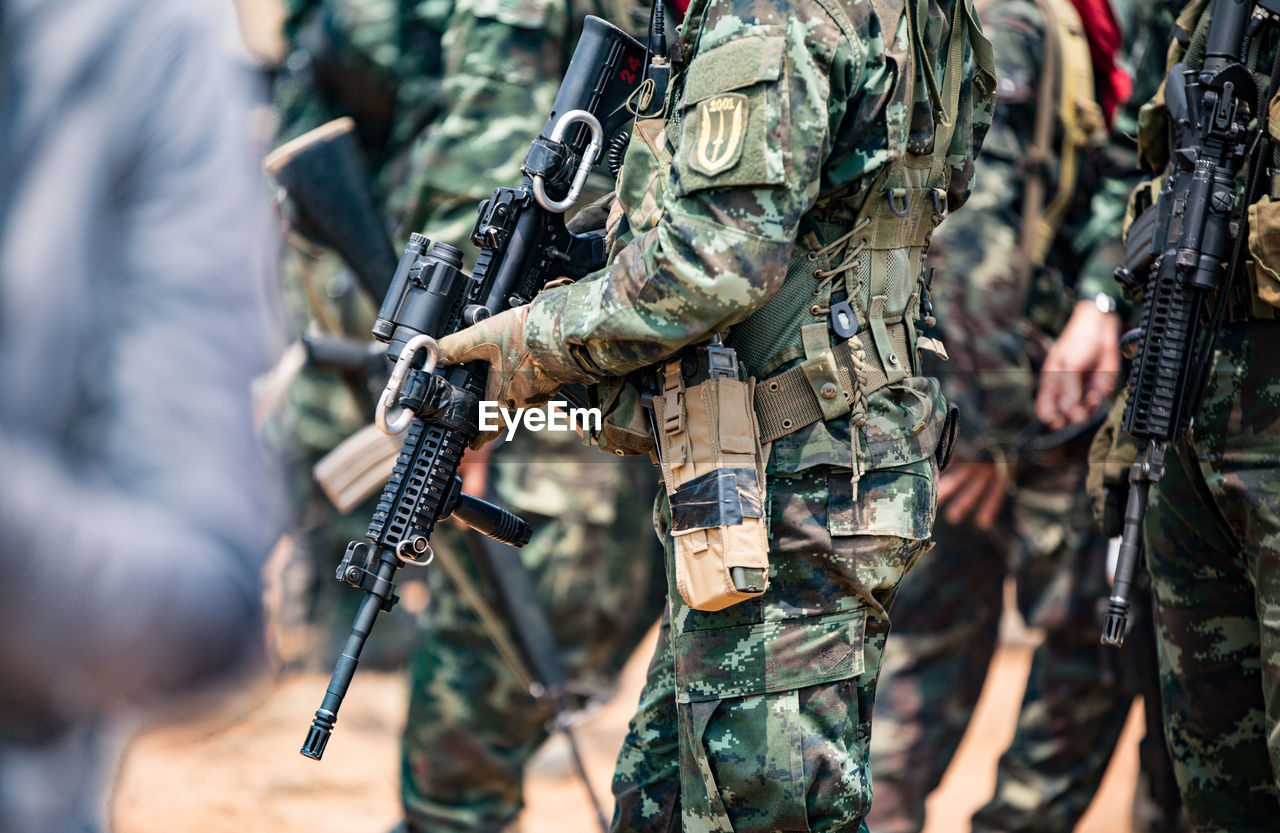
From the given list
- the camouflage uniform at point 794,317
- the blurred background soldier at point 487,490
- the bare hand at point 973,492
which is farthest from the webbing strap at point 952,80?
the bare hand at point 973,492

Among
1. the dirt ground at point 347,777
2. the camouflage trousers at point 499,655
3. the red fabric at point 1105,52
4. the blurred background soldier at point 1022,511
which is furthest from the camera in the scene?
the dirt ground at point 347,777

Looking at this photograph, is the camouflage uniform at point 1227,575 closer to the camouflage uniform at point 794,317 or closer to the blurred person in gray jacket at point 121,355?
the camouflage uniform at point 794,317

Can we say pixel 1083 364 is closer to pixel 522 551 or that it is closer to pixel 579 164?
pixel 522 551

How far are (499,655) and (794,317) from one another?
174 centimetres

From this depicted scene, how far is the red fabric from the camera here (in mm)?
3787

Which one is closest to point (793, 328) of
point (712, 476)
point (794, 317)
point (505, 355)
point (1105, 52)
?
point (794, 317)

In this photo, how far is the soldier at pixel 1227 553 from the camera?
7.26 ft

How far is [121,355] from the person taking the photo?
1016mm

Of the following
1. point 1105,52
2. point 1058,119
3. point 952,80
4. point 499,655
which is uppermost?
point 1105,52

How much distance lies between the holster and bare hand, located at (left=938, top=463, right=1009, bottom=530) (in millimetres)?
1864

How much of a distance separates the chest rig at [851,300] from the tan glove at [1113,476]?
0.70m

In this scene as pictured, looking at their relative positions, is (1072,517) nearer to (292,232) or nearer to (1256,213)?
(1256,213)

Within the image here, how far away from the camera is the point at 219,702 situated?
1095 mm

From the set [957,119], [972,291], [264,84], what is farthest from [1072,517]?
[264,84]
